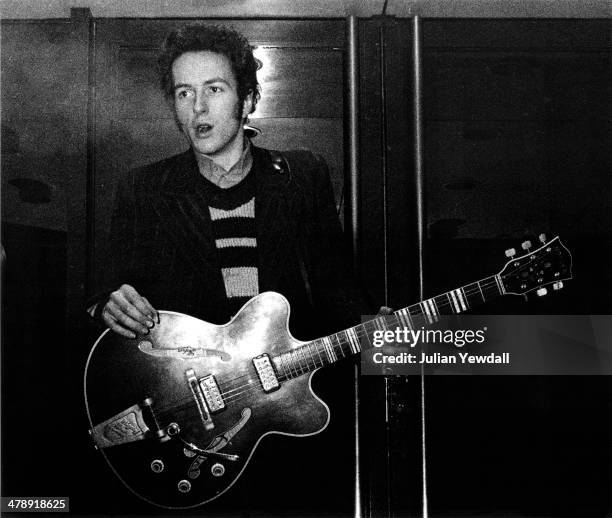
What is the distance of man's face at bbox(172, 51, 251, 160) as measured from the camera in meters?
2.63

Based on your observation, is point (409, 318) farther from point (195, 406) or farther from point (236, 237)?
point (195, 406)

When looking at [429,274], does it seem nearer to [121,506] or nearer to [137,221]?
[137,221]

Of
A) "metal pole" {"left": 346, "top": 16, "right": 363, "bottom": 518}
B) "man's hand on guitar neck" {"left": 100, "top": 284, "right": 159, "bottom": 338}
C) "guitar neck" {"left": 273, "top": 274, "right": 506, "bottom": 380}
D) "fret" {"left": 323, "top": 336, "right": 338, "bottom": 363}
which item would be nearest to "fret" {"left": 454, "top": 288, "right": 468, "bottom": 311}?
"guitar neck" {"left": 273, "top": 274, "right": 506, "bottom": 380}

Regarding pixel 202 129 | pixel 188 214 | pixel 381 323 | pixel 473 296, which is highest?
pixel 202 129

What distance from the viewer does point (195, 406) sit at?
2.53 meters

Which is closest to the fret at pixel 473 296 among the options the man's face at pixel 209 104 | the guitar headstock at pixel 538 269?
the guitar headstock at pixel 538 269

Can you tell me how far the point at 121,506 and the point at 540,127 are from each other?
2300 mm

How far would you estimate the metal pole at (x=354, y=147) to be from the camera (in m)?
2.57

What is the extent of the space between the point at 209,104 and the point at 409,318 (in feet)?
3.90

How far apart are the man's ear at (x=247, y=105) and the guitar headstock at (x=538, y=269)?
1.20 meters

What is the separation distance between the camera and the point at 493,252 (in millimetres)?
2576

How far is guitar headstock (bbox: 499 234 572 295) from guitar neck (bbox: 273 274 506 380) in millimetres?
50

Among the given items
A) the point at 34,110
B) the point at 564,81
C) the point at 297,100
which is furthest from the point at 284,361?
the point at 564,81

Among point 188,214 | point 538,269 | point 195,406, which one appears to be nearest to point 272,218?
point 188,214
